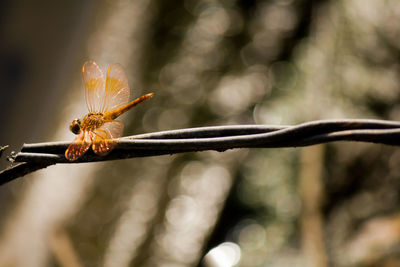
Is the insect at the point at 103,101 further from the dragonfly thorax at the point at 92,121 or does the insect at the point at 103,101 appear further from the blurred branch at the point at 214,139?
the blurred branch at the point at 214,139

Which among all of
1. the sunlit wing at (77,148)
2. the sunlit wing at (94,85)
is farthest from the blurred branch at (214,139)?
the sunlit wing at (94,85)

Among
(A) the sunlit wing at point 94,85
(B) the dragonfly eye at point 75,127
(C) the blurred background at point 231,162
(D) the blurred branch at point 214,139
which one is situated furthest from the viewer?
(C) the blurred background at point 231,162

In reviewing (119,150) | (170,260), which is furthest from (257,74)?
(119,150)

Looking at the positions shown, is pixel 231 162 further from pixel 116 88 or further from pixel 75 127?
pixel 75 127

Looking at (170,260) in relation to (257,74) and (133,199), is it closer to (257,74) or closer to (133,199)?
(133,199)

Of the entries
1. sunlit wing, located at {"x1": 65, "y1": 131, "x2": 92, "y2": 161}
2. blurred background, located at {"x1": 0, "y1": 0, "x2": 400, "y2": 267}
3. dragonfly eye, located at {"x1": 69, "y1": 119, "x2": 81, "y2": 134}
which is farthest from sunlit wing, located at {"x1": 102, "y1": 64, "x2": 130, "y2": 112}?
blurred background, located at {"x1": 0, "y1": 0, "x2": 400, "y2": 267}

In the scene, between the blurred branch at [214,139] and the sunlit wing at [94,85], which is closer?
the blurred branch at [214,139]
